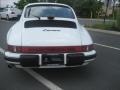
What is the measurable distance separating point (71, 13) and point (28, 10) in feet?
3.70

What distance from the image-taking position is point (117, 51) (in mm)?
11469

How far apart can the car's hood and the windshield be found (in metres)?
1.18

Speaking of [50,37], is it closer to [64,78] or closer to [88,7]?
[64,78]

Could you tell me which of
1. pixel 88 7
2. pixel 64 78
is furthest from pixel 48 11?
pixel 88 7

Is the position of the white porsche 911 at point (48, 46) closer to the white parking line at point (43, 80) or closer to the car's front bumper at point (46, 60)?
the car's front bumper at point (46, 60)

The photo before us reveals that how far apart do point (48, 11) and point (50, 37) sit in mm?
1855

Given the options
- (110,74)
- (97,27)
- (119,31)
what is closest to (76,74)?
(110,74)

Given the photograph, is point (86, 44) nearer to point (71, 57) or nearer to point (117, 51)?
point (71, 57)

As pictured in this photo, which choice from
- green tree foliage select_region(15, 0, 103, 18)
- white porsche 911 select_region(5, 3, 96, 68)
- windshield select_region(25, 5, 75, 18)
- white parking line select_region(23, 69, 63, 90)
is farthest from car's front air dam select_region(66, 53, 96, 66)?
green tree foliage select_region(15, 0, 103, 18)

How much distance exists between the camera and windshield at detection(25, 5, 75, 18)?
8.89 meters

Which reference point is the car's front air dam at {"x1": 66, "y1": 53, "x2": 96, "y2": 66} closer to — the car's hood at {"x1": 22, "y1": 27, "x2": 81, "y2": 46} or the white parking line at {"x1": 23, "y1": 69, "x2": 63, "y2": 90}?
the car's hood at {"x1": 22, "y1": 27, "x2": 81, "y2": 46}

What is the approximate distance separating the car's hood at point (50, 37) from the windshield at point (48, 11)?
A: 118 cm

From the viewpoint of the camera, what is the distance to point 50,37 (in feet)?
23.9

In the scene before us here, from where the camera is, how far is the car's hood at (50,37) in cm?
715
